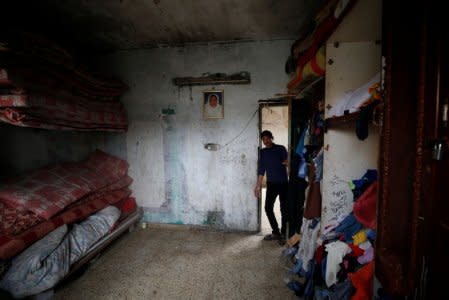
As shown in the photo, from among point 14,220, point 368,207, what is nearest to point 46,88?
point 14,220

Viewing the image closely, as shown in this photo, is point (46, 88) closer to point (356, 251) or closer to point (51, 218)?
point (51, 218)

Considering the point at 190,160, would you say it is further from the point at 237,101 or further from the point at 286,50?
the point at 286,50

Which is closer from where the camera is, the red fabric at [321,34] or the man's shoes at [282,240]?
the red fabric at [321,34]

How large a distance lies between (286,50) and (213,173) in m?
2.14

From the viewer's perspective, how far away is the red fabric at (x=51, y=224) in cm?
168

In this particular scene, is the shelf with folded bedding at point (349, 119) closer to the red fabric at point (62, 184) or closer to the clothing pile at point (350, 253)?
the clothing pile at point (350, 253)

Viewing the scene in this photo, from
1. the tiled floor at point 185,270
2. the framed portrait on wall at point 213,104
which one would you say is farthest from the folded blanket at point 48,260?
the framed portrait on wall at point 213,104

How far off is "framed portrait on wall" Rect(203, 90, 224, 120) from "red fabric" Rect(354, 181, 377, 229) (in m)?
2.23

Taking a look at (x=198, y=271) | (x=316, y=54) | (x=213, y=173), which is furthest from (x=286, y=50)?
(x=198, y=271)

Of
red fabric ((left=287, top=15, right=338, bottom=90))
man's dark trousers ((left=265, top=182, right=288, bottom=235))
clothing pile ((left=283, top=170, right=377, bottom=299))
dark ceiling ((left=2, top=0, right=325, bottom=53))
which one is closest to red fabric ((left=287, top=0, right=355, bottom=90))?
red fabric ((left=287, top=15, right=338, bottom=90))

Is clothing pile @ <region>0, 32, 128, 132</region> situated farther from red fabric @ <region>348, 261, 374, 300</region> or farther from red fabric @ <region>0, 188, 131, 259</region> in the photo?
red fabric @ <region>348, 261, 374, 300</region>

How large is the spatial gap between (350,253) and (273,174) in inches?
61.5

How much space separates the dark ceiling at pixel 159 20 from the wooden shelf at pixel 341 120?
1.43m

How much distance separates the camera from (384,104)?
2.66ft
